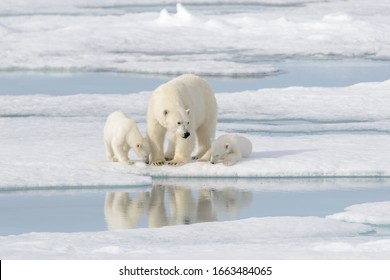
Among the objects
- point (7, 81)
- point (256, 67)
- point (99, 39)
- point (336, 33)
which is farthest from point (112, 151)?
point (336, 33)

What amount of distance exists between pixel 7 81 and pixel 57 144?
21.9ft

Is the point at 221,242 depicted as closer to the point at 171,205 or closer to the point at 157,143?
the point at 171,205

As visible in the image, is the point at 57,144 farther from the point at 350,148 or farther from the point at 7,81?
the point at 7,81

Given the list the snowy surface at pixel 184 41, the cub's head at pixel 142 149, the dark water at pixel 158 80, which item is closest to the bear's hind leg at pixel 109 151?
the cub's head at pixel 142 149

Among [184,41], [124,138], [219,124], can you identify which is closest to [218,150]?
[124,138]

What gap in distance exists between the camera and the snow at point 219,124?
6.85m

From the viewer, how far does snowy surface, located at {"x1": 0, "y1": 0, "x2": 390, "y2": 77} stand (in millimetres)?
18672

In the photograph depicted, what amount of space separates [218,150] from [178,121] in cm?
49

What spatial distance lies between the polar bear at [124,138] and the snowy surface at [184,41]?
8500 millimetres

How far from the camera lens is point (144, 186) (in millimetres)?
8867

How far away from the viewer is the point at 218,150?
30.5ft

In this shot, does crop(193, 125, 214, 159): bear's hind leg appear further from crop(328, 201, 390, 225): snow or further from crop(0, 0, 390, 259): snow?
crop(328, 201, 390, 225): snow

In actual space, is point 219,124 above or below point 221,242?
above

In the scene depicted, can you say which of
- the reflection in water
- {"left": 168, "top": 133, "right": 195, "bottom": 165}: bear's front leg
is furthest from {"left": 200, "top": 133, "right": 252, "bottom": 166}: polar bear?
the reflection in water
